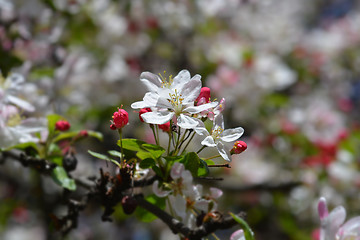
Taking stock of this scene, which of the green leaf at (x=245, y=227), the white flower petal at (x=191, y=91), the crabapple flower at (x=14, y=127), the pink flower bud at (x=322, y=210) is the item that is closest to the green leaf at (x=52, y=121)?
the crabapple flower at (x=14, y=127)

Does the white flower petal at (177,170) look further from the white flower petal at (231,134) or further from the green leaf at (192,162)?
the white flower petal at (231,134)

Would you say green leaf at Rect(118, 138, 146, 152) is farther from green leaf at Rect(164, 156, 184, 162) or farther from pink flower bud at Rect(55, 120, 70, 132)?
pink flower bud at Rect(55, 120, 70, 132)

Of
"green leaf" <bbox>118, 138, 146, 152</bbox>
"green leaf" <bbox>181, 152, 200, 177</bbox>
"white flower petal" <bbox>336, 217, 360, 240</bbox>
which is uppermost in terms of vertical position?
"green leaf" <bbox>118, 138, 146, 152</bbox>

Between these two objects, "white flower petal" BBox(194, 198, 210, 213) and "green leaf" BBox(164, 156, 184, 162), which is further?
"white flower petal" BBox(194, 198, 210, 213)

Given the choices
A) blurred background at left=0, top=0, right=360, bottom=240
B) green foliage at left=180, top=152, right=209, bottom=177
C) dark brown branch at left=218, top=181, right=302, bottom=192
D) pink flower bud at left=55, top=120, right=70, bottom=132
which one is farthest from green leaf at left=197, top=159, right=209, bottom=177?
dark brown branch at left=218, top=181, right=302, bottom=192

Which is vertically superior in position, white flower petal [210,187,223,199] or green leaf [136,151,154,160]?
green leaf [136,151,154,160]

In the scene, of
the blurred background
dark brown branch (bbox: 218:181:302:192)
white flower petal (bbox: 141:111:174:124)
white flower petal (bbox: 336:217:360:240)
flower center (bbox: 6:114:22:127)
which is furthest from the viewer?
dark brown branch (bbox: 218:181:302:192)
